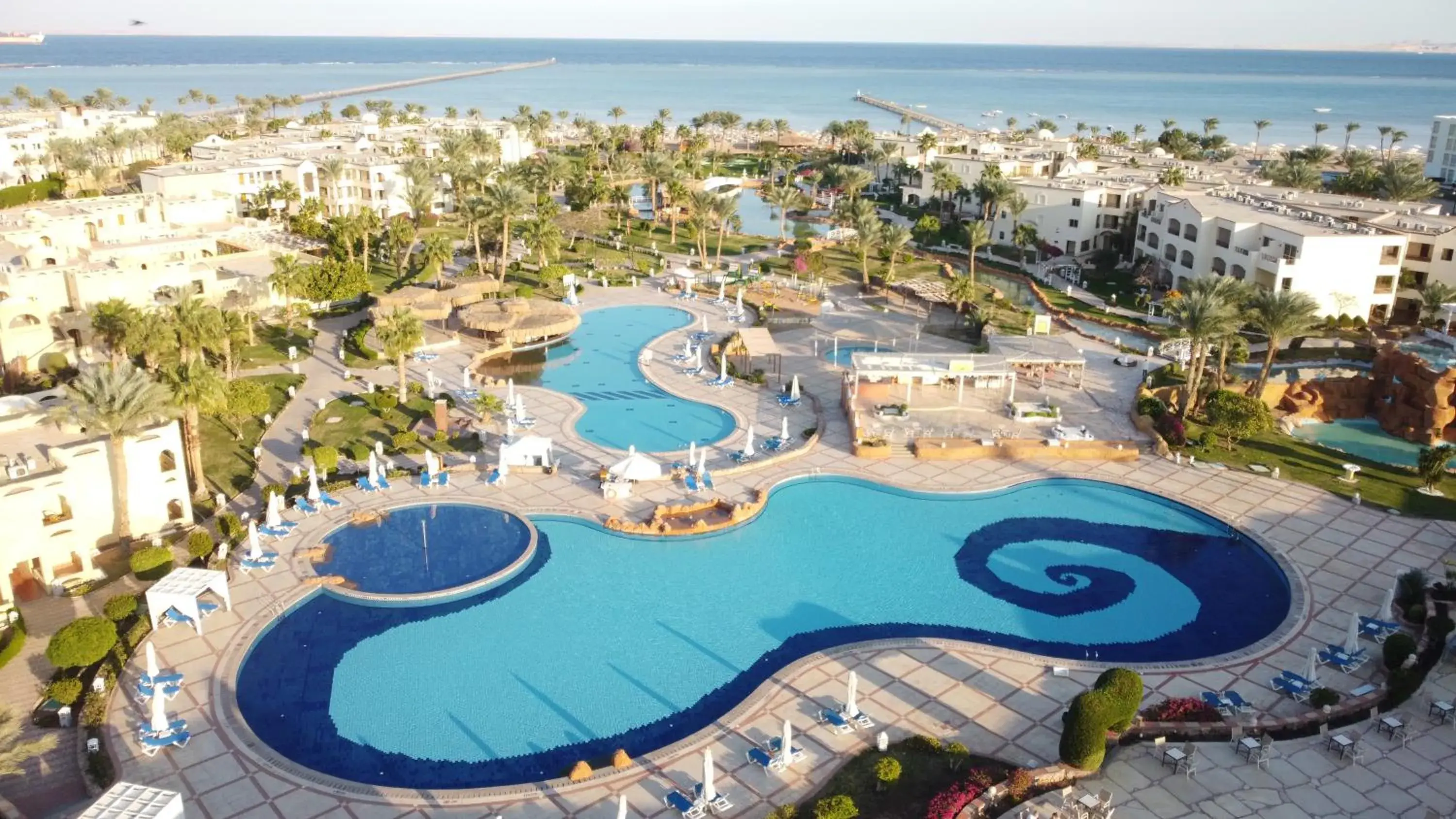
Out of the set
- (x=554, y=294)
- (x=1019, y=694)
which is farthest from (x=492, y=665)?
(x=554, y=294)

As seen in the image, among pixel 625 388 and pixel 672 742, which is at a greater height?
pixel 625 388

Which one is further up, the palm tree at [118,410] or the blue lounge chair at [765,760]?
the palm tree at [118,410]

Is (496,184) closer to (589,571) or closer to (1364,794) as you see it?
(589,571)

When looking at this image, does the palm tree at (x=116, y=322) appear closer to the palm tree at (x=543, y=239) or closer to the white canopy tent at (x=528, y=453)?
the white canopy tent at (x=528, y=453)

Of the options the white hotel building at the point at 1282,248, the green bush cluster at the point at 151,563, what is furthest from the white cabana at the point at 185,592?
the white hotel building at the point at 1282,248

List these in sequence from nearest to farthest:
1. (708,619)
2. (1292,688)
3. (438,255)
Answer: (1292,688) → (708,619) → (438,255)

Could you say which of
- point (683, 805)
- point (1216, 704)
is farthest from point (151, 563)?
point (1216, 704)

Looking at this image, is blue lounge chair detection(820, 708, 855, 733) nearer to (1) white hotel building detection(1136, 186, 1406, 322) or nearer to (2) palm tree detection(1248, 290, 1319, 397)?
(2) palm tree detection(1248, 290, 1319, 397)

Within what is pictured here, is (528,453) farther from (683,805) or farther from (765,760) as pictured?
(683,805)
